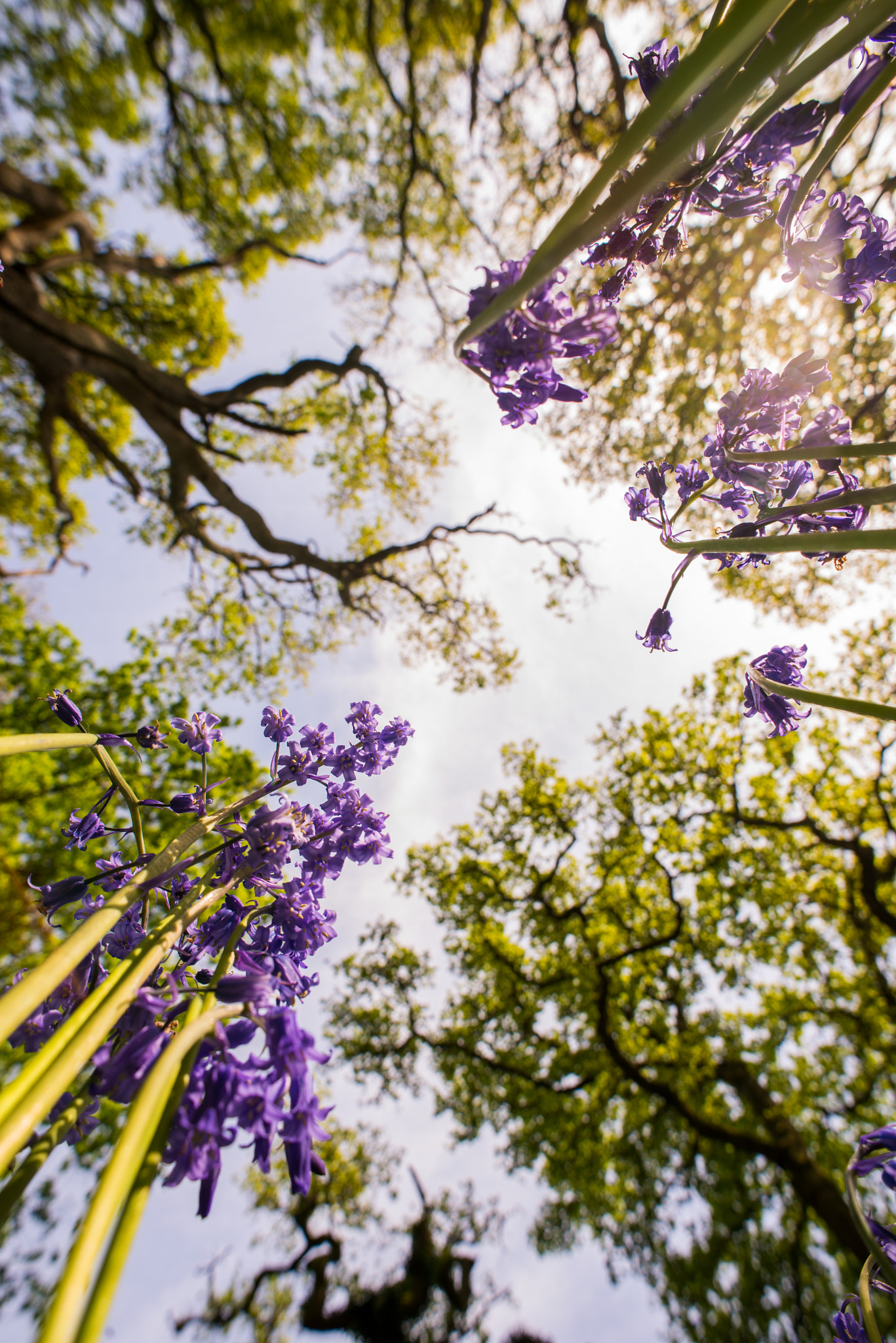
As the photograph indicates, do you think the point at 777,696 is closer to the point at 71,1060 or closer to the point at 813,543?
the point at 813,543

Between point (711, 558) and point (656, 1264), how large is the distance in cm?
1698

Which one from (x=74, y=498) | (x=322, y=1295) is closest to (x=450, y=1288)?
(x=322, y=1295)

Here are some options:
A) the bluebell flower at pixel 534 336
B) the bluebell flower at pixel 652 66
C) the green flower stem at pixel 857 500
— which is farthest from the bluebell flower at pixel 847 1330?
the bluebell flower at pixel 652 66

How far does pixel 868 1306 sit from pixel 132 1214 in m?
1.53

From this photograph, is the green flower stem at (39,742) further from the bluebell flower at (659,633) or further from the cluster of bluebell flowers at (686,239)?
the bluebell flower at (659,633)

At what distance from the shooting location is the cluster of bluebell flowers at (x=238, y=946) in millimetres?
937

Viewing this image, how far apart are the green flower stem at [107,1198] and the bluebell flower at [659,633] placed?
68.6 inches

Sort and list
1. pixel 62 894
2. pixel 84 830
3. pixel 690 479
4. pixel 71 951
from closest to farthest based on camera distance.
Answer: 1. pixel 71 951
2. pixel 62 894
3. pixel 84 830
4. pixel 690 479

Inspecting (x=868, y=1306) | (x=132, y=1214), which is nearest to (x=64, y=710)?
(x=132, y=1214)

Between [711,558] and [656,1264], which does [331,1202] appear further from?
[711,558]

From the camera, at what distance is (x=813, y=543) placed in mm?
1029

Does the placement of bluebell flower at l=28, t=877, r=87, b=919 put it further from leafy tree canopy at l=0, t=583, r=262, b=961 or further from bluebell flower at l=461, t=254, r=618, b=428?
leafy tree canopy at l=0, t=583, r=262, b=961

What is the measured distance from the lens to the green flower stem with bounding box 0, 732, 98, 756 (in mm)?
996

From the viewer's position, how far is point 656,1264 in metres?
11.7
